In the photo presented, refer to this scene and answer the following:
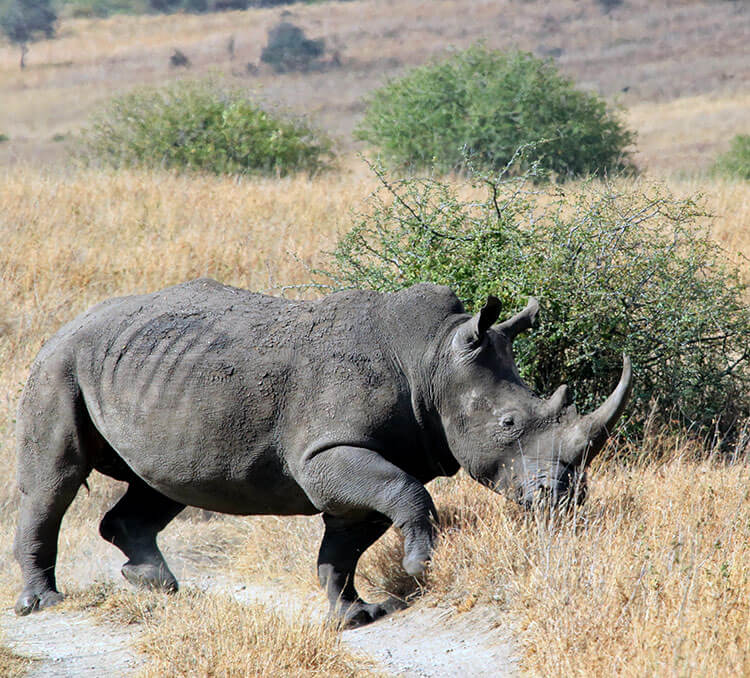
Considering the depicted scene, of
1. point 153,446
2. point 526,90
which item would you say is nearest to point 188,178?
point 526,90

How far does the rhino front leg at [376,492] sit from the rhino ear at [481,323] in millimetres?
765

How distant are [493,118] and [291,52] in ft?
159

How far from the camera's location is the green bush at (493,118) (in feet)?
71.1

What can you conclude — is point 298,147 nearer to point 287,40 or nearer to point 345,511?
point 345,511

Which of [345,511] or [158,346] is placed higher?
[158,346]

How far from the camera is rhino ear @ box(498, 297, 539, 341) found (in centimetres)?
581

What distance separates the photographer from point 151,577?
6355mm

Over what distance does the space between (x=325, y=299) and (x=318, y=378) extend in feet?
1.87

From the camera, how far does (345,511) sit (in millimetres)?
5344

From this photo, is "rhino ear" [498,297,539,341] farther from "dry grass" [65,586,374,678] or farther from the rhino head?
"dry grass" [65,586,374,678]

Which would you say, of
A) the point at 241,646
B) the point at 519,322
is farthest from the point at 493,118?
the point at 241,646

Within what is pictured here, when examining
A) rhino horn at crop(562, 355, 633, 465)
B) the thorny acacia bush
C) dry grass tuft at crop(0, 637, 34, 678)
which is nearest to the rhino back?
rhino horn at crop(562, 355, 633, 465)

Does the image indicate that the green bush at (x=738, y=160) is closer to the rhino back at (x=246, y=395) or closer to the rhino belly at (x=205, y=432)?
the rhino back at (x=246, y=395)

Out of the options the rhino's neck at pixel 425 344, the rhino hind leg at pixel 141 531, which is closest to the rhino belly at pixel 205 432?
the rhino's neck at pixel 425 344
